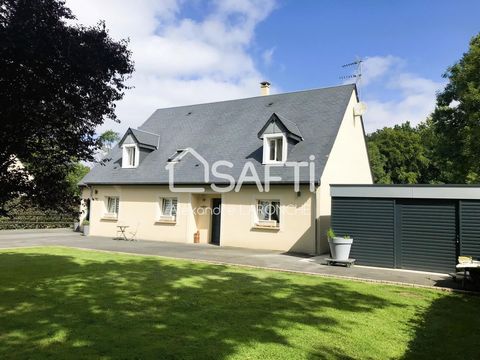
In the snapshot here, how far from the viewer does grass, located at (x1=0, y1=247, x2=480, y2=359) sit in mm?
5418

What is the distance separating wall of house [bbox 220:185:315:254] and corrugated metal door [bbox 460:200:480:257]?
6.06m

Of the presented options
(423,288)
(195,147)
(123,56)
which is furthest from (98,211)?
(423,288)

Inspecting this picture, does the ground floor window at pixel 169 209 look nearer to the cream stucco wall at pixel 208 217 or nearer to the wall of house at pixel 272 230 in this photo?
the cream stucco wall at pixel 208 217

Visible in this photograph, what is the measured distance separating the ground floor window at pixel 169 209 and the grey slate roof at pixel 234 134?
130 cm

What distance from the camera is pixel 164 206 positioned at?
21609 mm

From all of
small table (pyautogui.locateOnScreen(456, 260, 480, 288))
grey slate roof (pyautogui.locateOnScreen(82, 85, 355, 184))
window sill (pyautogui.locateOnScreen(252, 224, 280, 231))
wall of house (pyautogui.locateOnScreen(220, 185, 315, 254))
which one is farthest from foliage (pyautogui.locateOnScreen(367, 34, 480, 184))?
small table (pyautogui.locateOnScreen(456, 260, 480, 288))

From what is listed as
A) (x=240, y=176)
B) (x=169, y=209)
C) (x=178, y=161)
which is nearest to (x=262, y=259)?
(x=240, y=176)

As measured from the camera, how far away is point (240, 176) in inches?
742

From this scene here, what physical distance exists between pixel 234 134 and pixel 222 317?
16.0 m

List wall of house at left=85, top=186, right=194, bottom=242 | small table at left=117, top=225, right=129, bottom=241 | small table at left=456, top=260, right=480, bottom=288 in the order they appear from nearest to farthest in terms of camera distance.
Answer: small table at left=456, top=260, right=480, bottom=288, wall of house at left=85, top=186, right=194, bottom=242, small table at left=117, top=225, right=129, bottom=241

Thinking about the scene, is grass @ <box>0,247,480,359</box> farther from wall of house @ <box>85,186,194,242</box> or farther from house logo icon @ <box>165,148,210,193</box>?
wall of house @ <box>85,186,194,242</box>

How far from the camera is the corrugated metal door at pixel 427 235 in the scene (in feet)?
40.7

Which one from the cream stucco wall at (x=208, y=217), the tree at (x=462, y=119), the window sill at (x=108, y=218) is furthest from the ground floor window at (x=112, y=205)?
the tree at (x=462, y=119)

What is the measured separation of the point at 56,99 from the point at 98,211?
1806cm
